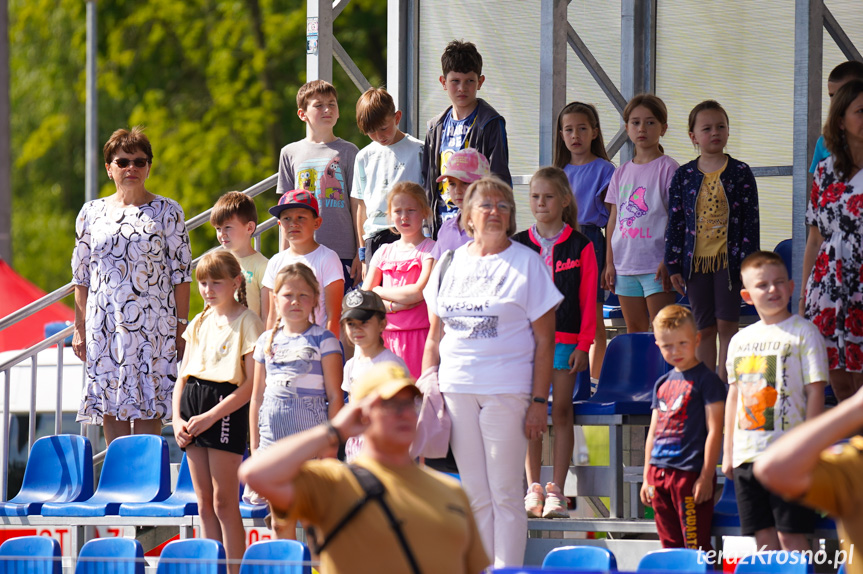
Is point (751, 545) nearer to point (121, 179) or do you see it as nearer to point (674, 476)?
point (674, 476)

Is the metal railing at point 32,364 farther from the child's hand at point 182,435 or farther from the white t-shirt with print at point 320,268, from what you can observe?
the child's hand at point 182,435

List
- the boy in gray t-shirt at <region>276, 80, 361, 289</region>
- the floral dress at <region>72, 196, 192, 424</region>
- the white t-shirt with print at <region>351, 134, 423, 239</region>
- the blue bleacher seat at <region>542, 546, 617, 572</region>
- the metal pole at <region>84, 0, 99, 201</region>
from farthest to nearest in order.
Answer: the metal pole at <region>84, 0, 99, 201</region>, the boy in gray t-shirt at <region>276, 80, 361, 289</region>, the white t-shirt with print at <region>351, 134, 423, 239</region>, the floral dress at <region>72, 196, 192, 424</region>, the blue bleacher seat at <region>542, 546, 617, 572</region>

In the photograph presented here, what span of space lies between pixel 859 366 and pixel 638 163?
1.88m

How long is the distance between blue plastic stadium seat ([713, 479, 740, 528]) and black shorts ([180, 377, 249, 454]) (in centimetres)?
228

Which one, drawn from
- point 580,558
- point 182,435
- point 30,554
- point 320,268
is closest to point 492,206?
point 320,268

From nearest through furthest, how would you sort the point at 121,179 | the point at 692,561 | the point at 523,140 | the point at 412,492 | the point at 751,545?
the point at 412,492
the point at 692,561
the point at 751,545
the point at 121,179
the point at 523,140

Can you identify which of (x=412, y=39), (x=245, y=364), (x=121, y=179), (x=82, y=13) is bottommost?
(x=245, y=364)

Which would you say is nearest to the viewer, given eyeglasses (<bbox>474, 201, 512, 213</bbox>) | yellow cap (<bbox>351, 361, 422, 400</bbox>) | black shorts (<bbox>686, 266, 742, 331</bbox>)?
yellow cap (<bbox>351, 361, 422, 400</bbox>)

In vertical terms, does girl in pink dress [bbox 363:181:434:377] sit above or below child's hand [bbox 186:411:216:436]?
above

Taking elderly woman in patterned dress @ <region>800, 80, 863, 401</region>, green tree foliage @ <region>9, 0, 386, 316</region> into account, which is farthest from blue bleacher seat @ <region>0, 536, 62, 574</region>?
green tree foliage @ <region>9, 0, 386, 316</region>

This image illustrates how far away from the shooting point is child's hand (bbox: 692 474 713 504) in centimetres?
530

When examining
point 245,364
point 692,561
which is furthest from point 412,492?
point 245,364

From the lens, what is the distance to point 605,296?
7820 millimetres

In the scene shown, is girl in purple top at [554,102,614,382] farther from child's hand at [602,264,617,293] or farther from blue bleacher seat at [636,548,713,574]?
blue bleacher seat at [636,548,713,574]
